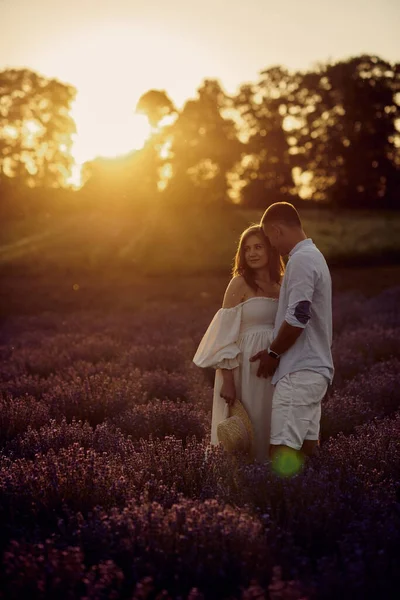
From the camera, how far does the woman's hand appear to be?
12.7 feet

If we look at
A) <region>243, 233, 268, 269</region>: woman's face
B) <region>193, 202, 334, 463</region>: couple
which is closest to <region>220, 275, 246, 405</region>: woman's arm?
<region>193, 202, 334, 463</region>: couple

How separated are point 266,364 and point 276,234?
2.60ft

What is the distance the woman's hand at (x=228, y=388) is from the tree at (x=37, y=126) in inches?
1014

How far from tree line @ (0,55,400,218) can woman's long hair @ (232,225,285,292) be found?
20132 millimetres

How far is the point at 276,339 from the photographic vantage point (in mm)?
3459

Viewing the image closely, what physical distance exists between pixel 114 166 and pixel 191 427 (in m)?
22.8

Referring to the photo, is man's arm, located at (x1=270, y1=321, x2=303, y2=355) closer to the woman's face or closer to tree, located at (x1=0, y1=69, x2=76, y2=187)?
the woman's face

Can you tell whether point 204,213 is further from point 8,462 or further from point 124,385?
point 8,462

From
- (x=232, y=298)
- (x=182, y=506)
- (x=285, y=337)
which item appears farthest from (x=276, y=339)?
(x=182, y=506)

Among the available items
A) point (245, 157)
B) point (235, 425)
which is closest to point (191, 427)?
point (235, 425)

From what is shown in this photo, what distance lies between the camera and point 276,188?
2734 cm

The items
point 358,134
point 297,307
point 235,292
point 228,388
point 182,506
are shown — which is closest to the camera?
point 182,506

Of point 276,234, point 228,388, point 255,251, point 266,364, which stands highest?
point 276,234

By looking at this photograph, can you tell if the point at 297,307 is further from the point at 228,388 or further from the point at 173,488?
the point at 173,488
